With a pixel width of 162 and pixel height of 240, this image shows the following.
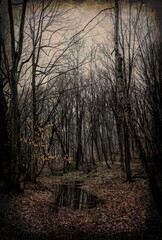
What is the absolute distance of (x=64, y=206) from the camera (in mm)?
5559

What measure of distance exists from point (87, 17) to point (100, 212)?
6715mm

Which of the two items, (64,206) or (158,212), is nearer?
(158,212)

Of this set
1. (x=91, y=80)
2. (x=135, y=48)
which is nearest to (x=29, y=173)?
(x=135, y=48)

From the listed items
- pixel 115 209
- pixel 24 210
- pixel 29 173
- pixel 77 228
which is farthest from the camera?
pixel 29 173

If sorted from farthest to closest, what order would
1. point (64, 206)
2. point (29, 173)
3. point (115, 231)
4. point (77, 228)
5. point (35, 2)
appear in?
point (29, 173) < point (35, 2) < point (64, 206) < point (77, 228) < point (115, 231)

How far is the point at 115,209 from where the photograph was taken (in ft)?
15.4

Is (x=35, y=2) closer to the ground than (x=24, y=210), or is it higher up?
higher up

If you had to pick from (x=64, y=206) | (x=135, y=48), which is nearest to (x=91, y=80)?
(x=135, y=48)

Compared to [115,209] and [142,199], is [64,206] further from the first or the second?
[142,199]

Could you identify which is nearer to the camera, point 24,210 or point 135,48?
point 24,210

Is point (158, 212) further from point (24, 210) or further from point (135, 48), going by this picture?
point (135, 48)

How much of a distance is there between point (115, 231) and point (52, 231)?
1.43m

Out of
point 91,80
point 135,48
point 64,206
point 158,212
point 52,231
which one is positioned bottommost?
point 64,206

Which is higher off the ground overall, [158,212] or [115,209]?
[158,212]
